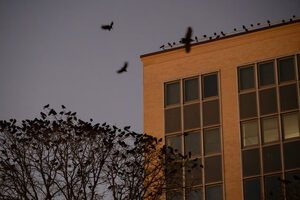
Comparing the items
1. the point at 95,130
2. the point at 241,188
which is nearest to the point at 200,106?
the point at 241,188

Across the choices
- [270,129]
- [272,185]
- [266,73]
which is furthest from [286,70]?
[272,185]

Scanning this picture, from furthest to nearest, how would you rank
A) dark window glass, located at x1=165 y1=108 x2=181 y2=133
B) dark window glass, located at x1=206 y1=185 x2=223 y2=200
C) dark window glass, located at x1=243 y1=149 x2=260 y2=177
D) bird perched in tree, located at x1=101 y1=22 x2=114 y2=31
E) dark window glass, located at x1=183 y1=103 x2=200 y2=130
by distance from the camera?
dark window glass, located at x1=165 y1=108 x2=181 y2=133 → dark window glass, located at x1=183 y1=103 x2=200 y2=130 → dark window glass, located at x1=206 y1=185 x2=223 y2=200 → dark window glass, located at x1=243 y1=149 x2=260 y2=177 → bird perched in tree, located at x1=101 y1=22 x2=114 y2=31

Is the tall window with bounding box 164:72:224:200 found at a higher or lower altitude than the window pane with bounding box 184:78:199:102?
lower

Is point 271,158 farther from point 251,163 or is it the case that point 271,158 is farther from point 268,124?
point 268,124

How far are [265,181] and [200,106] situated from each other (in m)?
6.00

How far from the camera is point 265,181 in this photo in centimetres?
3916

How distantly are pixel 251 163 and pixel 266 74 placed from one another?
5.01 meters

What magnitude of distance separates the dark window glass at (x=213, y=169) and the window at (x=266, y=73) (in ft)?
15.6

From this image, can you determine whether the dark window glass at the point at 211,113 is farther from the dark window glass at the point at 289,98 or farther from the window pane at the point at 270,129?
the dark window glass at the point at 289,98

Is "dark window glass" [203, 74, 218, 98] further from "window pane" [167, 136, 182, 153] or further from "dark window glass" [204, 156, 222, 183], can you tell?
"dark window glass" [204, 156, 222, 183]

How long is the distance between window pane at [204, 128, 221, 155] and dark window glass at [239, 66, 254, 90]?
2855 millimetres

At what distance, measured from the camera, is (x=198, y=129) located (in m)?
42.2

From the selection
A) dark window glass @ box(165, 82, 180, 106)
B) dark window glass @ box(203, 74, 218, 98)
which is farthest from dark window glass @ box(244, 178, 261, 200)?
dark window glass @ box(165, 82, 180, 106)

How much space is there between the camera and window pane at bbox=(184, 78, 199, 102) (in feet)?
141
